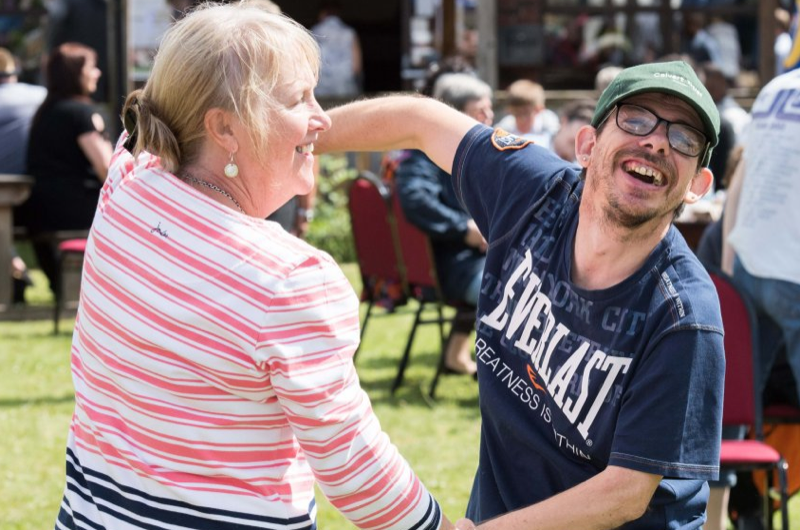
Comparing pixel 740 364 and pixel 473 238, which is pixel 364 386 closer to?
pixel 473 238

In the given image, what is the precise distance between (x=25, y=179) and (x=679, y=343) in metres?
8.11

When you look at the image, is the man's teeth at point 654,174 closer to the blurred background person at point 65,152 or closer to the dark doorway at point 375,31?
the blurred background person at point 65,152

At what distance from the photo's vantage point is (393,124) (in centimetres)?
297

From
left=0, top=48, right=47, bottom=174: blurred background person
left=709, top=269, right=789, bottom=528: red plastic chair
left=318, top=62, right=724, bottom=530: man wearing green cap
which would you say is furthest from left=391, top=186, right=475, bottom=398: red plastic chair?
left=318, top=62, right=724, bottom=530: man wearing green cap

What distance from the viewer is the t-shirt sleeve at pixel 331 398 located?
1.85 meters

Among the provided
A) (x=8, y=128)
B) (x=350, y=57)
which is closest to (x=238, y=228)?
(x=8, y=128)

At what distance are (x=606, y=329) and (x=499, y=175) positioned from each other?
524 mm

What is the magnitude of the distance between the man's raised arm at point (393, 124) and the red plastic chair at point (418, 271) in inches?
162

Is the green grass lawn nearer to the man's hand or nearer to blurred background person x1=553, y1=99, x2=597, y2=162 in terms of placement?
the man's hand

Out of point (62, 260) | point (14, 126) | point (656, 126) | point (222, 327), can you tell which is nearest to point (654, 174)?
point (656, 126)

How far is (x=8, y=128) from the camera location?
1041 cm

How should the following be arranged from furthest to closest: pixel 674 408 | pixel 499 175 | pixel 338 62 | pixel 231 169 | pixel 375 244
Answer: pixel 338 62
pixel 375 244
pixel 499 175
pixel 674 408
pixel 231 169

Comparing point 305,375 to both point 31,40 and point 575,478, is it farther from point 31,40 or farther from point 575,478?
point 31,40

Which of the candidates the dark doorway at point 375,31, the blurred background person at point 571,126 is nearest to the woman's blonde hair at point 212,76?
the blurred background person at point 571,126
